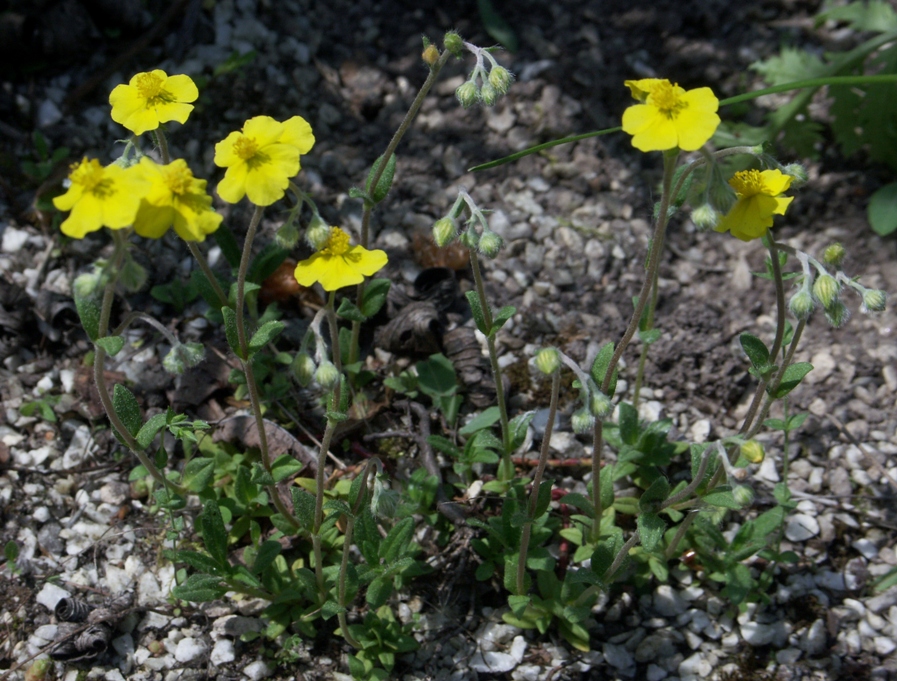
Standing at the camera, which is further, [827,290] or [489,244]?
[489,244]

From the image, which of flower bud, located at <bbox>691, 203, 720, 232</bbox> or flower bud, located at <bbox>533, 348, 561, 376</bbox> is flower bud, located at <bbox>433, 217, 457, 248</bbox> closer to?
flower bud, located at <bbox>533, 348, 561, 376</bbox>

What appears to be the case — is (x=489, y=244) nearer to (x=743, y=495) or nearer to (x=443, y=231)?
(x=443, y=231)

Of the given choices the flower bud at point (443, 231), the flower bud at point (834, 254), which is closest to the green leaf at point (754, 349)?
the flower bud at point (834, 254)

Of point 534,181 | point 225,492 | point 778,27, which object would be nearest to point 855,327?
point 534,181

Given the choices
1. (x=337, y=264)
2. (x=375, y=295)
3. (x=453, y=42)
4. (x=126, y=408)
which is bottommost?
(x=126, y=408)

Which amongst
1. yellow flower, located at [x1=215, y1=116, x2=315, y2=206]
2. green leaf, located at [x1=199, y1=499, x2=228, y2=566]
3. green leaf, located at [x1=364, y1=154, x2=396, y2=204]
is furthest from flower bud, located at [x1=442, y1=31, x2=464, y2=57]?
green leaf, located at [x1=199, y1=499, x2=228, y2=566]

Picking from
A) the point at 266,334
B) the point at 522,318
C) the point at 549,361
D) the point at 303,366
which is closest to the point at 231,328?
the point at 266,334

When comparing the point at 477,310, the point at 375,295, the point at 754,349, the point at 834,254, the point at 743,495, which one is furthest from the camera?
the point at 375,295
